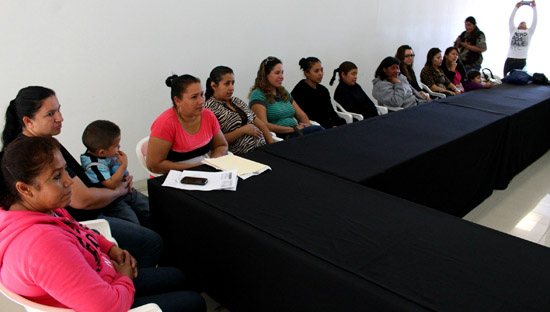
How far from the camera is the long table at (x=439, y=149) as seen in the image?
2068 mm

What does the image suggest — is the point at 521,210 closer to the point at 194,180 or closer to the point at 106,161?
the point at 194,180

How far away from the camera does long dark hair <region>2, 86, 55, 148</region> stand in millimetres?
1688

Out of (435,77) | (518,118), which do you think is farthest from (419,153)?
(435,77)

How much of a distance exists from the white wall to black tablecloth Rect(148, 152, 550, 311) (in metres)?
1.56

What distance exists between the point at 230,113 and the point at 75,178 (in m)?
1.19

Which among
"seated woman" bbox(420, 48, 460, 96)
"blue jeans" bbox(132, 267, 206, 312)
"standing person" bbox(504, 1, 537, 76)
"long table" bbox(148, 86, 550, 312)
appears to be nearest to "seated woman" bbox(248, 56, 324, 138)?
"long table" bbox(148, 86, 550, 312)

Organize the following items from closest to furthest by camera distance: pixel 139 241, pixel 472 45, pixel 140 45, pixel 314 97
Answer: pixel 139 241
pixel 140 45
pixel 314 97
pixel 472 45

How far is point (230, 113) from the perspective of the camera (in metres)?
2.66

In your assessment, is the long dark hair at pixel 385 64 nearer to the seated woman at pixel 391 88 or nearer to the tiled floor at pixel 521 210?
the seated woman at pixel 391 88

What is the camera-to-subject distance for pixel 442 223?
145 centimetres

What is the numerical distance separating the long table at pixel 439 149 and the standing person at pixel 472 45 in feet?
7.75

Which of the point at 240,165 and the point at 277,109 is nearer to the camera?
the point at 240,165

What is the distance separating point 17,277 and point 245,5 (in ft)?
10.5

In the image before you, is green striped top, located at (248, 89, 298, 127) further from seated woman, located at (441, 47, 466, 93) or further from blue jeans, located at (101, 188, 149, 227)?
seated woman, located at (441, 47, 466, 93)
